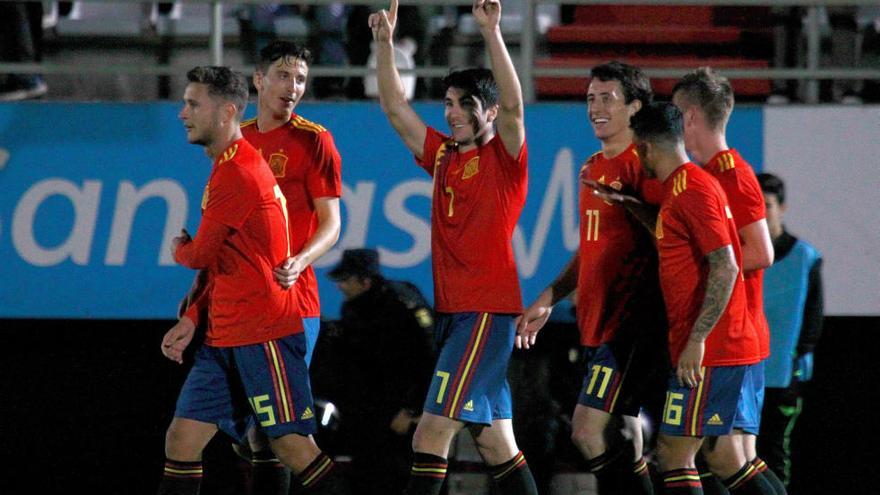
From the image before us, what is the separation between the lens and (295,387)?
528 centimetres

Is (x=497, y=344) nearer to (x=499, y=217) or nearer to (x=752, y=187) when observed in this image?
(x=499, y=217)

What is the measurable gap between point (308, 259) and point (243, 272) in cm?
34

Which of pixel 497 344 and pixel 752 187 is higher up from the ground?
pixel 752 187

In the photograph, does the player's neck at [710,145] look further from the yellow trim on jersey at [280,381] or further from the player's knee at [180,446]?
the player's knee at [180,446]

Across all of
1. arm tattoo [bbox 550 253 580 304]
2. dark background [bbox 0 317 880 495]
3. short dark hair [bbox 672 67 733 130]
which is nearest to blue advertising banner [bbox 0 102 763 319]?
dark background [bbox 0 317 880 495]

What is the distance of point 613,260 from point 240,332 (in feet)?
5.21

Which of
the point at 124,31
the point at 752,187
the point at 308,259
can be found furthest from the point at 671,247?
the point at 124,31

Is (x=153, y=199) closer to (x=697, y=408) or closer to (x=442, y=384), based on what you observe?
(x=442, y=384)

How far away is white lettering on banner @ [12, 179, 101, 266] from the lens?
7215 millimetres

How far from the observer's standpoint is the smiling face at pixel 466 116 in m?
5.42

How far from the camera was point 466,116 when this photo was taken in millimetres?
5434

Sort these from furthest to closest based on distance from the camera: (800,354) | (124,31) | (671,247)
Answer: (124,31)
(800,354)
(671,247)

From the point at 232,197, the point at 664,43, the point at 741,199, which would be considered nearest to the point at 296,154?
the point at 232,197

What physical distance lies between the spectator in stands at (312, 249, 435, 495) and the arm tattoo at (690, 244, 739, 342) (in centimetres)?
247
